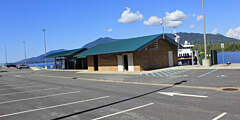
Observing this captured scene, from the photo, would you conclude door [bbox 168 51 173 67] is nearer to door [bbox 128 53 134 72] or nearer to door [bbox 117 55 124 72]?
door [bbox 128 53 134 72]

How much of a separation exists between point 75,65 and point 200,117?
4293 centimetres

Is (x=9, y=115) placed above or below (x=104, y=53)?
below

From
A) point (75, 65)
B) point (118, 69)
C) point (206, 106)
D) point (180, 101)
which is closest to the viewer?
point (206, 106)

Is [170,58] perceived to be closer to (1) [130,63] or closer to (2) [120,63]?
(1) [130,63]

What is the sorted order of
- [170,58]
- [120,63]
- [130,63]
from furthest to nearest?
[170,58] → [120,63] → [130,63]

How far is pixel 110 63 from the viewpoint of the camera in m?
31.3

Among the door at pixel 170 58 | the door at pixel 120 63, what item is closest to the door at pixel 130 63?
the door at pixel 120 63

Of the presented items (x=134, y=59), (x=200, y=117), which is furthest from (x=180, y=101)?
(x=134, y=59)

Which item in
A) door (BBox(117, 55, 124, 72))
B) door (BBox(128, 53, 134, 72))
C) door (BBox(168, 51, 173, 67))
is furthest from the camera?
door (BBox(168, 51, 173, 67))

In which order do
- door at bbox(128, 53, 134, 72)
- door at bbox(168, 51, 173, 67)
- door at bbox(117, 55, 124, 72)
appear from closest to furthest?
1. door at bbox(128, 53, 134, 72)
2. door at bbox(117, 55, 124, 72)
3. door at bbox(168, 51, 173, 67)

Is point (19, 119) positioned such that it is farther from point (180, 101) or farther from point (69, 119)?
point (180, 101)

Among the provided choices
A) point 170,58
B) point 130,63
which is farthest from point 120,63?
point 170,58

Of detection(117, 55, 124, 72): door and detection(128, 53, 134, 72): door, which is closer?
detection(128, 53, 134, 72): door

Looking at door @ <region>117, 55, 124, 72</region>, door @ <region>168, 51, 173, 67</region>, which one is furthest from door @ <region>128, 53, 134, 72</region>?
door @ <region>168, 51, 173, 67</region>
